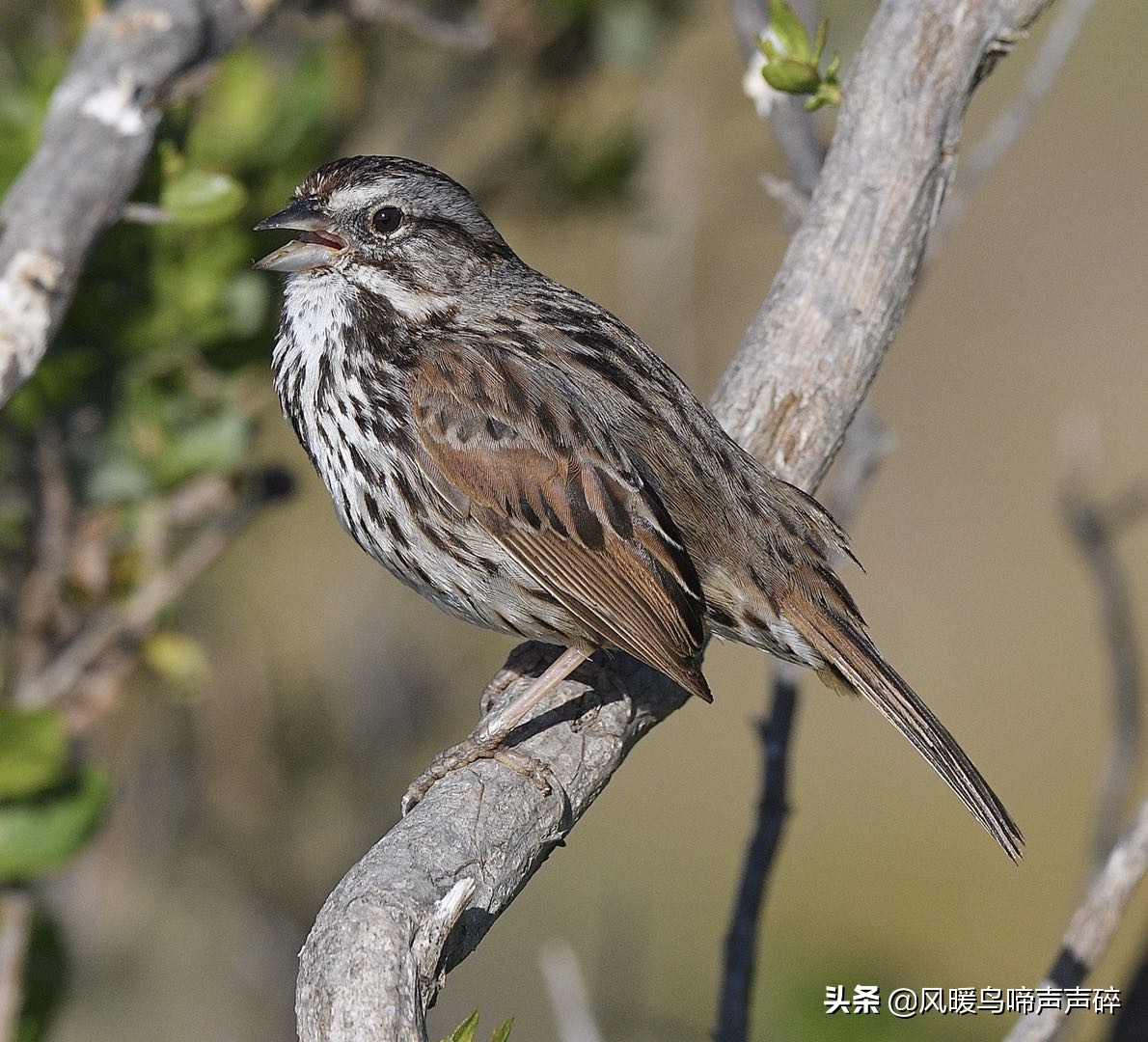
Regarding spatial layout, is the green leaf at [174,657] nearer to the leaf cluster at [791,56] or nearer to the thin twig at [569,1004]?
the thin twig at [569,1004]

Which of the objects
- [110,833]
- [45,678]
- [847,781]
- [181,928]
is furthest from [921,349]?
[45,678]

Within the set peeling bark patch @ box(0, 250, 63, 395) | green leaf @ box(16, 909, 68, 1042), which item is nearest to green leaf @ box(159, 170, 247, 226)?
peeling bark patch @ box(0, 250, 63, 395)

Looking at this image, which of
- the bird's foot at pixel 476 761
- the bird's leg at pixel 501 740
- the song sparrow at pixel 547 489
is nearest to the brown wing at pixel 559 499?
the song sparrow at pixel 547 489

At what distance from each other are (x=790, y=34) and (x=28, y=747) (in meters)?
2.21

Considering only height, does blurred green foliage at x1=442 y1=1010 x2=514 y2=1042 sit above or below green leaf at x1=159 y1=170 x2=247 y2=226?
below

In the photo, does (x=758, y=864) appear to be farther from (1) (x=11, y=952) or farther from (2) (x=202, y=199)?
(2) (x=202, y=199)

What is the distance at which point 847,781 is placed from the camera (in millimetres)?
9812

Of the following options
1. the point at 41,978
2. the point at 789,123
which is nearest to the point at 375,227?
the point at 789,123

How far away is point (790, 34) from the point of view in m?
3.26

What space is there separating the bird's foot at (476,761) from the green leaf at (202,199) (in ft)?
4.22

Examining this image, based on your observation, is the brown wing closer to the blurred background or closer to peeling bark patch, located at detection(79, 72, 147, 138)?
the blurred background

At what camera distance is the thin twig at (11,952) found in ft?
11.8

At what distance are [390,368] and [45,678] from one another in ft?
4.11

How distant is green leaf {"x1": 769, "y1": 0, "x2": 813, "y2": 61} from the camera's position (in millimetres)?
3230
